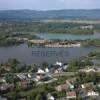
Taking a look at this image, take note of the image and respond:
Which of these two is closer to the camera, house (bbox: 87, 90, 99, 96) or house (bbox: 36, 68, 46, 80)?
house (bbox: 87, 90, 99, 96)

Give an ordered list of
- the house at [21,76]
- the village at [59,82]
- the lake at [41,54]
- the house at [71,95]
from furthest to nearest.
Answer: the lake at [41,54]
the house at [21,76]
the village at [59,82]
the house at [71,95]

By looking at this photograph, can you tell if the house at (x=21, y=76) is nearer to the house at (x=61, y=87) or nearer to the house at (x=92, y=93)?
the house at (x=61, y=87)

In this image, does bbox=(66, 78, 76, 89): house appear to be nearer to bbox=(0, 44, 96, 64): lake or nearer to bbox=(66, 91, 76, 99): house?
bbox=(66, 91, 76, 99): house

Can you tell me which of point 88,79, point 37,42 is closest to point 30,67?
point 88,79

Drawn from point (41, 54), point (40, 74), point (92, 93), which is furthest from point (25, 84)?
point (41, 54)

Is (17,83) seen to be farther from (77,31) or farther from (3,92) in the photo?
(77,31)

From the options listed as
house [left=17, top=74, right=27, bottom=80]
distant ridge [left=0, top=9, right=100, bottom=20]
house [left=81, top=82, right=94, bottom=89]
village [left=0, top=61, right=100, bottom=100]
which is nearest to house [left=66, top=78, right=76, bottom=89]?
village [left=0, top=61, right=100, bottom=100]

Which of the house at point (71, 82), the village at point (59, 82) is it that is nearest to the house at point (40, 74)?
the village at point (59, 82)

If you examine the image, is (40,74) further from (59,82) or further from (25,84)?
(25,84)
